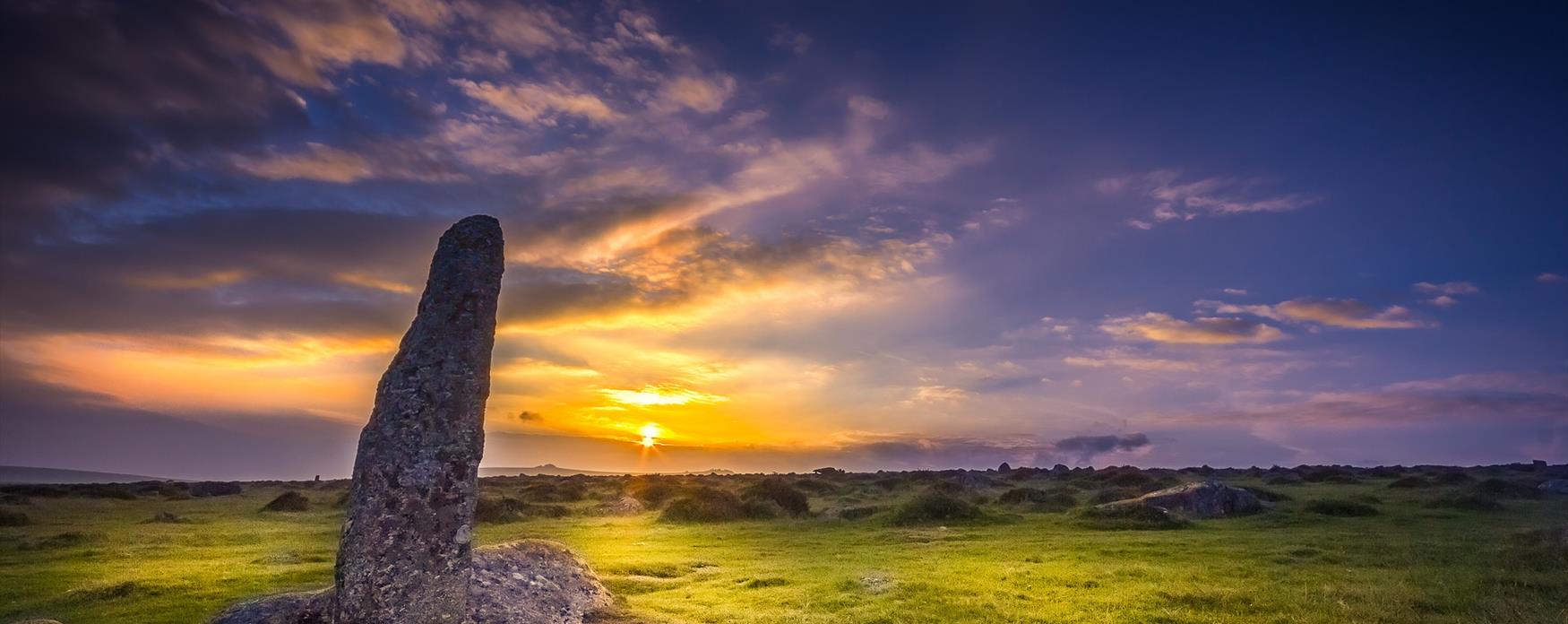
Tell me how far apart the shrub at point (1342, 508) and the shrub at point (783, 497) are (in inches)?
1200

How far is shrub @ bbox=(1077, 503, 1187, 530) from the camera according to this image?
37562mm

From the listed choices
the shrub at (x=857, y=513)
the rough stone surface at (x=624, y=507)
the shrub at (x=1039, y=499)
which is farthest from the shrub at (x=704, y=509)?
the shrub at (x=1039, y=499)

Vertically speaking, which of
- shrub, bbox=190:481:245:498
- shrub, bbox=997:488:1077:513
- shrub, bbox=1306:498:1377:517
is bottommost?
shrub, bbox=190:481:245:498

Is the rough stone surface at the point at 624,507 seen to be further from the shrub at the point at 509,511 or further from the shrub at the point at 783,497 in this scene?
the shrub at the point at 783,497

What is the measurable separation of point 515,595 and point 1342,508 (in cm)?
4474

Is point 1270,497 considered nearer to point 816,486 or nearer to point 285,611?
point 816,486

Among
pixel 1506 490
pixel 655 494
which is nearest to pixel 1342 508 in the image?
pixel 1506 490

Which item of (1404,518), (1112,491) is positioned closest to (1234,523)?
(1404,518)

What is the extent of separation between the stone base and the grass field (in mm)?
1437

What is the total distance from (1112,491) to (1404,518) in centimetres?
2063

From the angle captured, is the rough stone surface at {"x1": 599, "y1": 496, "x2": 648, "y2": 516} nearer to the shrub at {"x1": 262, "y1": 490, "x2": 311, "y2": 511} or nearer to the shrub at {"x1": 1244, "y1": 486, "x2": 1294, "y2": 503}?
the shrub at {"x1": 262, "y1": 490, "x2": 311, "y2": 511}

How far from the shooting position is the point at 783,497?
171 feet

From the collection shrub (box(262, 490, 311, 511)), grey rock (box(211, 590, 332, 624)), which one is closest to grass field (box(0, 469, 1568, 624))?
grey rock (box(211, 590, 332, 624))

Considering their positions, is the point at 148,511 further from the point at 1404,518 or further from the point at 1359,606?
the point at 1404,518
